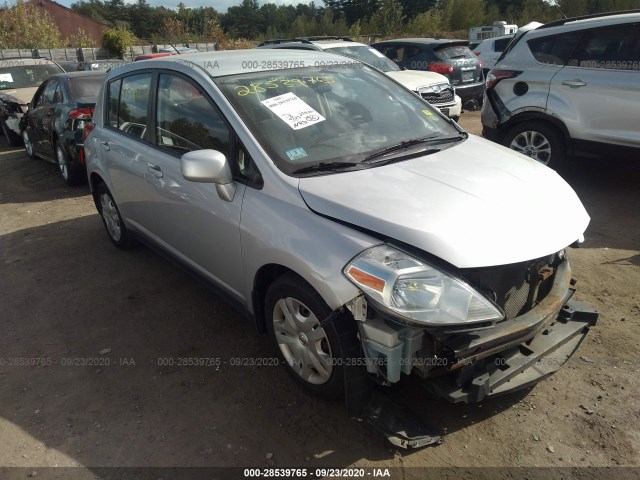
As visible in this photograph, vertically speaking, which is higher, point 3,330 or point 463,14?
point 463,14

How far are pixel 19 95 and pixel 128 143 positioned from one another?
8.29 m

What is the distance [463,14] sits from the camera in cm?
3931

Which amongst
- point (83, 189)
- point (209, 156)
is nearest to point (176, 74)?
point (209, 156)

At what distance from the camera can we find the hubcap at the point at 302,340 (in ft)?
8.21

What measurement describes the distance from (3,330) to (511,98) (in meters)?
5.72

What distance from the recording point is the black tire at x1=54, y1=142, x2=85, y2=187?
7172 millimetres

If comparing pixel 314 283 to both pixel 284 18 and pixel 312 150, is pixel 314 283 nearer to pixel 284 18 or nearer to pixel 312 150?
pixel 312 150

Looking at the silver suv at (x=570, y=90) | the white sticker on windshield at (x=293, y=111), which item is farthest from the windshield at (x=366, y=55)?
the white sticker on windshield at (x=293, y=111)

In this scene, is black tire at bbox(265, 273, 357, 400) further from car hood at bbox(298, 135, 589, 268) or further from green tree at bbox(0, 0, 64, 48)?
green tree at bbox(0, 0, 64, 48)

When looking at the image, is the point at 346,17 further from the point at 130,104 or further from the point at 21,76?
the point at 130,104

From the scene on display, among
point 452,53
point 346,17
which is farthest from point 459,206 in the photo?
point 346,17

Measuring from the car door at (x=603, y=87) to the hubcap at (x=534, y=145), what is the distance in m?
0.35

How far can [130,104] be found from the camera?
4086 millimetres

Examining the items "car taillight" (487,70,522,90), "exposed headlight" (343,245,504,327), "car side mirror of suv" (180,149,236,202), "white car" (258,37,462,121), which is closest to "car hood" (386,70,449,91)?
"white car" (258,37,462,121)
